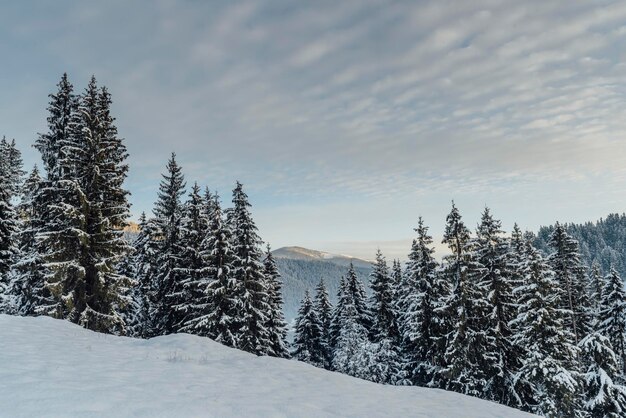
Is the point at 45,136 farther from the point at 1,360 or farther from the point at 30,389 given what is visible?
the point at 30,389

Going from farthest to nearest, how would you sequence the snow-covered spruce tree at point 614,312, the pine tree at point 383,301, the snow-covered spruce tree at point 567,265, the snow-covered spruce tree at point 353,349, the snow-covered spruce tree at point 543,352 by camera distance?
the pine tree at point 383,301, the snow-covered spruce tree at point 353,349, the snow-covered spruce tree at point 614,312, the snow-covered spruce tree at point 567,265, the snow-covered spruce tree at point 543,352

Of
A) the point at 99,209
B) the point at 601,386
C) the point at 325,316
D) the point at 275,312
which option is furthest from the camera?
the point at 325,316

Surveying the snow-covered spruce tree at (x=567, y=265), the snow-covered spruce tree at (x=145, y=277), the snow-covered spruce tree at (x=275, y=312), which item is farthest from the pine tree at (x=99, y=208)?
the snow-covered spruce tree at (x=567, y=265)

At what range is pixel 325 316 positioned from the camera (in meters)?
51.5

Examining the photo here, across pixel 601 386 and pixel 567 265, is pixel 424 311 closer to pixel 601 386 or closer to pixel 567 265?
pixel 601 386

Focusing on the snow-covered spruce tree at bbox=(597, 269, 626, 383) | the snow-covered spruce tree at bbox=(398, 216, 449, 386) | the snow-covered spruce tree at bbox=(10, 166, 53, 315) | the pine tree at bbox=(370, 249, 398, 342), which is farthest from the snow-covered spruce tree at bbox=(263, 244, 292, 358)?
the snow-covered spruce tree at bbox=(597, 269, 626, 383)

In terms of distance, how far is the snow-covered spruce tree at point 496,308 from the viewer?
26.1 metres

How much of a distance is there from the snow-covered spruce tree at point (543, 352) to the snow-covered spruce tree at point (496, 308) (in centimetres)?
116

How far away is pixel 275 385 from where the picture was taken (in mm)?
9930

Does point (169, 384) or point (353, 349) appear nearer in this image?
point (169, 384)

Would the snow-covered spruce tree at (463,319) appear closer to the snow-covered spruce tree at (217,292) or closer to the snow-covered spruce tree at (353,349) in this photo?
the snow-covered spruce tree at (353,349)

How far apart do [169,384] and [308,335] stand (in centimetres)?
4079

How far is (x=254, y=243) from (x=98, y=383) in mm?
22404

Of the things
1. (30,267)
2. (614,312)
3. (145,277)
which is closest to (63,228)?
(30,267)
